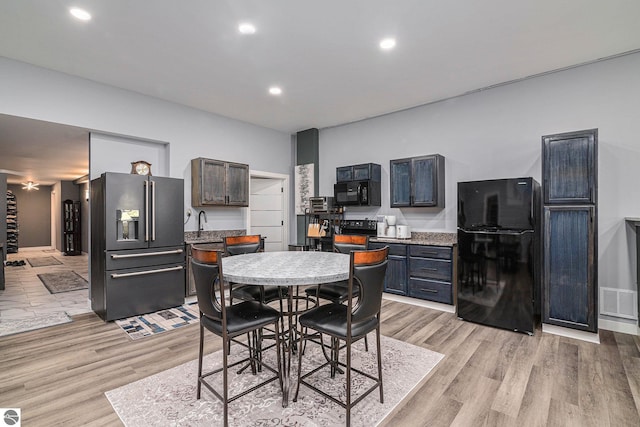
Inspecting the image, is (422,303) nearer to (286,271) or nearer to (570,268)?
(570,268)

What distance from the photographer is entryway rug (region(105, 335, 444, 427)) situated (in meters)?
Answer: 1.94

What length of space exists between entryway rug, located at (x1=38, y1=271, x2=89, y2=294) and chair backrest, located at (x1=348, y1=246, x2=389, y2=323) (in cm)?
558

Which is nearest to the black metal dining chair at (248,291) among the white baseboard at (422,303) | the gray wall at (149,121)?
the gray wall at (149,121)

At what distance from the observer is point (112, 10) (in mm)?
2566

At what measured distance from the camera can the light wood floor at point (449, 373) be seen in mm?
1984

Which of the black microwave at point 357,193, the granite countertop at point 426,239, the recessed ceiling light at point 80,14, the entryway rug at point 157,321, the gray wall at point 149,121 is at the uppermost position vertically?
the recessed ceiling light at point 80,14

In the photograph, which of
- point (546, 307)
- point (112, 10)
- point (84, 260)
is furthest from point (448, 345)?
point (84, 260)

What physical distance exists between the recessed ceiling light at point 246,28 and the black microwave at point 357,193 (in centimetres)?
288

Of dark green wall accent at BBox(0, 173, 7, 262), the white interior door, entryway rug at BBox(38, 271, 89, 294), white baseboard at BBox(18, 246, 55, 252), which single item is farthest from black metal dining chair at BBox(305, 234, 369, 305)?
white baseboard at BBox(18, 246, 55, 252)

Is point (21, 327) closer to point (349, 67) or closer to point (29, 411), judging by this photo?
point (29, 411)

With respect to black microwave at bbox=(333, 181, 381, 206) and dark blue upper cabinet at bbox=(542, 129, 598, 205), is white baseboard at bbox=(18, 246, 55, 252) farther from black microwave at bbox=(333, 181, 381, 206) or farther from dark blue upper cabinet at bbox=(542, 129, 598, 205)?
dark blue upper cabinet at bbox=(542, 129, 598, 205)

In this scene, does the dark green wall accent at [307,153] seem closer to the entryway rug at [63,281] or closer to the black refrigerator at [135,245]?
the black refrigerator at [135,245]

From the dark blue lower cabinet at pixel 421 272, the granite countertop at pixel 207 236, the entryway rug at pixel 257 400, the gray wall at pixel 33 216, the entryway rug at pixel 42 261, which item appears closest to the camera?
the entryway rug at pixel 257 400

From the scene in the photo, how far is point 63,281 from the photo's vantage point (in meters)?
5.86
